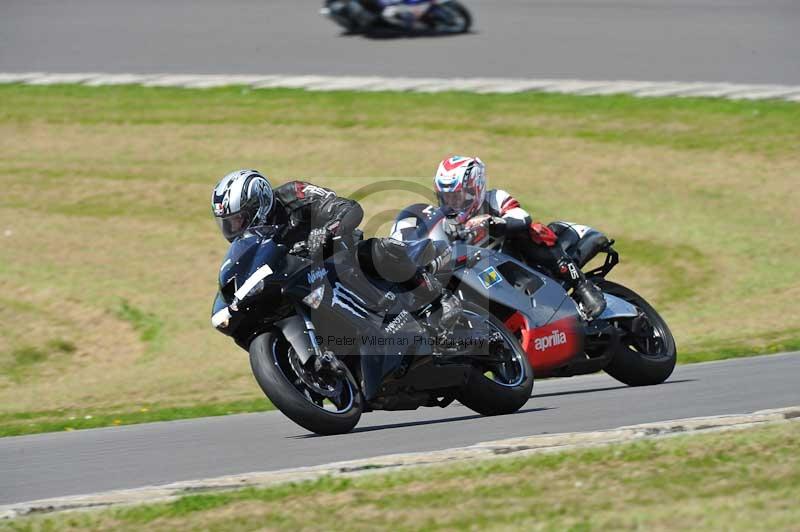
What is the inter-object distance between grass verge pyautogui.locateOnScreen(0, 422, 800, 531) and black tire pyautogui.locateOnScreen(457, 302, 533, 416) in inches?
76.4

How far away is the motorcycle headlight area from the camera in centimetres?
765

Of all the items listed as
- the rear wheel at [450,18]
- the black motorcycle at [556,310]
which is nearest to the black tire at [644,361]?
the black motorcycle at [556,310]

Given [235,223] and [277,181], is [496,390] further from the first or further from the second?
[277,181]

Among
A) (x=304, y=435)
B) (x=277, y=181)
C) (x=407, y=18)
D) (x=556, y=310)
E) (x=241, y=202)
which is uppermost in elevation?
(x=407, y=18)

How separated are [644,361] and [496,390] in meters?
2.01

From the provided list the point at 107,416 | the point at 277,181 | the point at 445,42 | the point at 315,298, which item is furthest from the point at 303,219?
the point at 445,42

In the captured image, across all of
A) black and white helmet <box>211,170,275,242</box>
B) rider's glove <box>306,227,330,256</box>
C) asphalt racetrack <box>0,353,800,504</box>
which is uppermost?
black and white helmet <box>211,170,275,242</box>

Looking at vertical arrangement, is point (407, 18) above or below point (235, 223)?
above

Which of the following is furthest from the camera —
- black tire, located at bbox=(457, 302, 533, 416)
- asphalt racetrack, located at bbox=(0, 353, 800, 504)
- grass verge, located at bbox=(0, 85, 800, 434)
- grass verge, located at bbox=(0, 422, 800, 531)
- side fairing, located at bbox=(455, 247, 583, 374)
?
grass verge, located at bbox=(0, 85, 800, 434)

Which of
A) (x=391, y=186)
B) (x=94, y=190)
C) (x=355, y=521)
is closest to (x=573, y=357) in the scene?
(x=391, y=186)

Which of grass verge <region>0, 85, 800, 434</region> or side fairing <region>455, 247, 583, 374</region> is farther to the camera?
grass verge <region>0, 85, 800, 434</region>

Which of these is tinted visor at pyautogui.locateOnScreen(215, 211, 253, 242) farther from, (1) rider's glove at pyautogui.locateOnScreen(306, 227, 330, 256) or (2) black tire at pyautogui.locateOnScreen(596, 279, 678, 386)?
(2) black tire at pyautogui.locateOnScreen(596, 279, 678, 386)

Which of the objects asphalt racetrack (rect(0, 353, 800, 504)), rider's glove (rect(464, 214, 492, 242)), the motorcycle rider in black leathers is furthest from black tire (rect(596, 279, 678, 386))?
the motorcycle rider in black leathers

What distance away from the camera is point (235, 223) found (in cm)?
774
